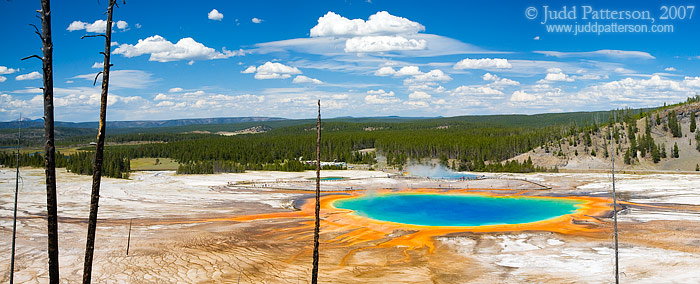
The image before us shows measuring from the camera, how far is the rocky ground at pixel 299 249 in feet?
72.9

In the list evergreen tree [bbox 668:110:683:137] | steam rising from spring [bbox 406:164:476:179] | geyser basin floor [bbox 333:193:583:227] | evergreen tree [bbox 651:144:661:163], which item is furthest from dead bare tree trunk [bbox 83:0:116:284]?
evergreen tree [bbox 668:110:683:137]

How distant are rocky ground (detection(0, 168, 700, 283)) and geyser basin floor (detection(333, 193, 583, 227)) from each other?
5538 millimetres

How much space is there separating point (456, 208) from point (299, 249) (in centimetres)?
2206

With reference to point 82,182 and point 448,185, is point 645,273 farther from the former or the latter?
point 82,182

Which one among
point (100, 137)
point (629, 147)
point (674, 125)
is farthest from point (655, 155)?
point (100, 137)

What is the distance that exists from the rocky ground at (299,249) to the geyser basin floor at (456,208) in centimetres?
554

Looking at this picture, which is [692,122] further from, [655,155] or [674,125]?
[655,155]

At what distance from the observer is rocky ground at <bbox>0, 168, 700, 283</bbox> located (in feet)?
72.9

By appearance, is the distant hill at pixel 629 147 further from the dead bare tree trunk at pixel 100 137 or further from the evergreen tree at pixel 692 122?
the dead bare tree trunk at pixel 100 137

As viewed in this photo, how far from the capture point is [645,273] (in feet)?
73.4

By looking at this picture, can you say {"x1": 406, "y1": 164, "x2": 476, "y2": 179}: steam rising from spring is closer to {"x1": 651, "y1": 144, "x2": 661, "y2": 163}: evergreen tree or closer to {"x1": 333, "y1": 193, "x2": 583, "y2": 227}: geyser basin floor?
{"x1": 333, "y1": 193, "x2": 583, "y2": 227}: geyser basin floor

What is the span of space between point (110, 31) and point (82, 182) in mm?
63266

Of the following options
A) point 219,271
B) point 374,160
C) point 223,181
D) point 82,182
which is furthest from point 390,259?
point 374,160

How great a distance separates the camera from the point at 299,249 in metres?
27.6
